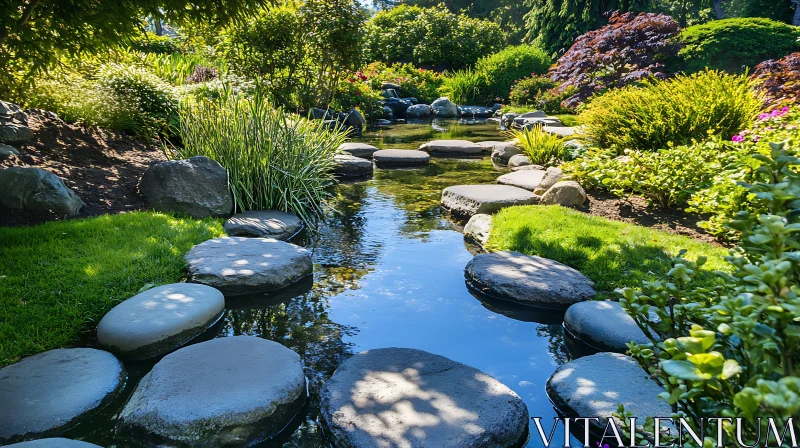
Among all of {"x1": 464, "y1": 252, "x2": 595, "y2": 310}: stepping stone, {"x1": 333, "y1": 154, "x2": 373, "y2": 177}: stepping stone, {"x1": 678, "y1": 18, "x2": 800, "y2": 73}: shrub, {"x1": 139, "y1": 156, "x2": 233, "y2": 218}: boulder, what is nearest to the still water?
{"x1": 464, "y1": 252, "x2": 595, "y2": 310}: stepping stone

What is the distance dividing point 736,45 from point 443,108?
8615 mm

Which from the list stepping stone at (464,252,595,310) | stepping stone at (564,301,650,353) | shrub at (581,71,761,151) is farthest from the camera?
shrub at (581,71,761,151)

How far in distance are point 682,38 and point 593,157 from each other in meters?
10.9

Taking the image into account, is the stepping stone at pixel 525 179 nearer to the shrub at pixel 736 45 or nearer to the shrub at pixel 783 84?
the shrub at pixel 783 84

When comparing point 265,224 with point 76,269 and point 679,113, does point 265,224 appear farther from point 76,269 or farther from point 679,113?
point 679,113

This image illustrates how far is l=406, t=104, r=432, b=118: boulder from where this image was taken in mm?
18141

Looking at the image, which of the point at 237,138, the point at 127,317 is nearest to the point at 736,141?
the point at 237,138

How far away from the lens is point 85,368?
3008 mm

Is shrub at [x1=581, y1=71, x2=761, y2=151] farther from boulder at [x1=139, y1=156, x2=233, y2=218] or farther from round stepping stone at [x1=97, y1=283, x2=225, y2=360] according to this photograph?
round stepping stone at [x1=97, y1=283, x2=225, y2=360]

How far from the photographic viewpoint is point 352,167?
8.77 meters

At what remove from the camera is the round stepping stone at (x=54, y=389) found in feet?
8.49

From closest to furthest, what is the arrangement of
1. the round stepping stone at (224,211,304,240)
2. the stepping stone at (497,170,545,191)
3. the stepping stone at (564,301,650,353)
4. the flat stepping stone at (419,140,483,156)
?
the stepping stone at (564,301,650,353)
the round stepping stone at (224,211,304,240)
the stepping stone at (497,170,545,191)
the flat stepping stone at (419,140,483,156)

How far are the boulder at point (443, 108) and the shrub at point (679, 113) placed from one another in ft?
35.5

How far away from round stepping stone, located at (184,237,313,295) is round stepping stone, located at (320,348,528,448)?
1.43 meters
